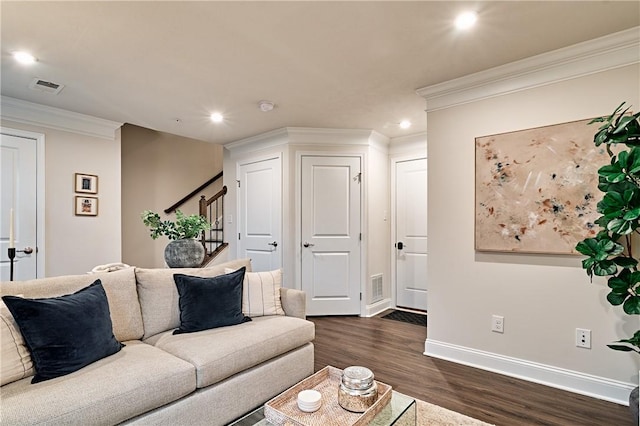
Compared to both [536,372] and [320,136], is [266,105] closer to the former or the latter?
[320,136]

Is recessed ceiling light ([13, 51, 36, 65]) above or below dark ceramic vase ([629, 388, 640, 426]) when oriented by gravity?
above

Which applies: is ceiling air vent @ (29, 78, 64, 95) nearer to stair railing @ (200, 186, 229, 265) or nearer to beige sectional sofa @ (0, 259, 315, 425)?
beige sectional sofa @ (0, 259, 315, 425)

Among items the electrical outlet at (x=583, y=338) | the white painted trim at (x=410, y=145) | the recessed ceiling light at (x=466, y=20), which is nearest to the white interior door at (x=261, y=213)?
the white painted trim at (x=410, y=145)

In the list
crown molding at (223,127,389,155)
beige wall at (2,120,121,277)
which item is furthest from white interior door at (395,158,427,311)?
beige wall at (2,120,121,277)

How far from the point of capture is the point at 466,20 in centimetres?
197

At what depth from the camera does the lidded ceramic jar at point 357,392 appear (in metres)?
1.44

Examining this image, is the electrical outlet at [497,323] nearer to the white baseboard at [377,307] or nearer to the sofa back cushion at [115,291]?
the white baseboard at [377,307]

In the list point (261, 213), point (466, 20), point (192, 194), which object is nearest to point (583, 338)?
point (466, 20)

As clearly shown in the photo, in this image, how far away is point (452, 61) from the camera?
246cm

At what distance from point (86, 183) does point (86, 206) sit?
26 cm

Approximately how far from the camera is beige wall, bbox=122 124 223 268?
4742mm

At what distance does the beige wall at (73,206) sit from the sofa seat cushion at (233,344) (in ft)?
7.13

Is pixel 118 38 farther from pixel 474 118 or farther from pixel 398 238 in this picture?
pixel 398 238

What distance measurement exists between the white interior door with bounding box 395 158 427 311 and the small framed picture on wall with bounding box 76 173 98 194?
148 inches
